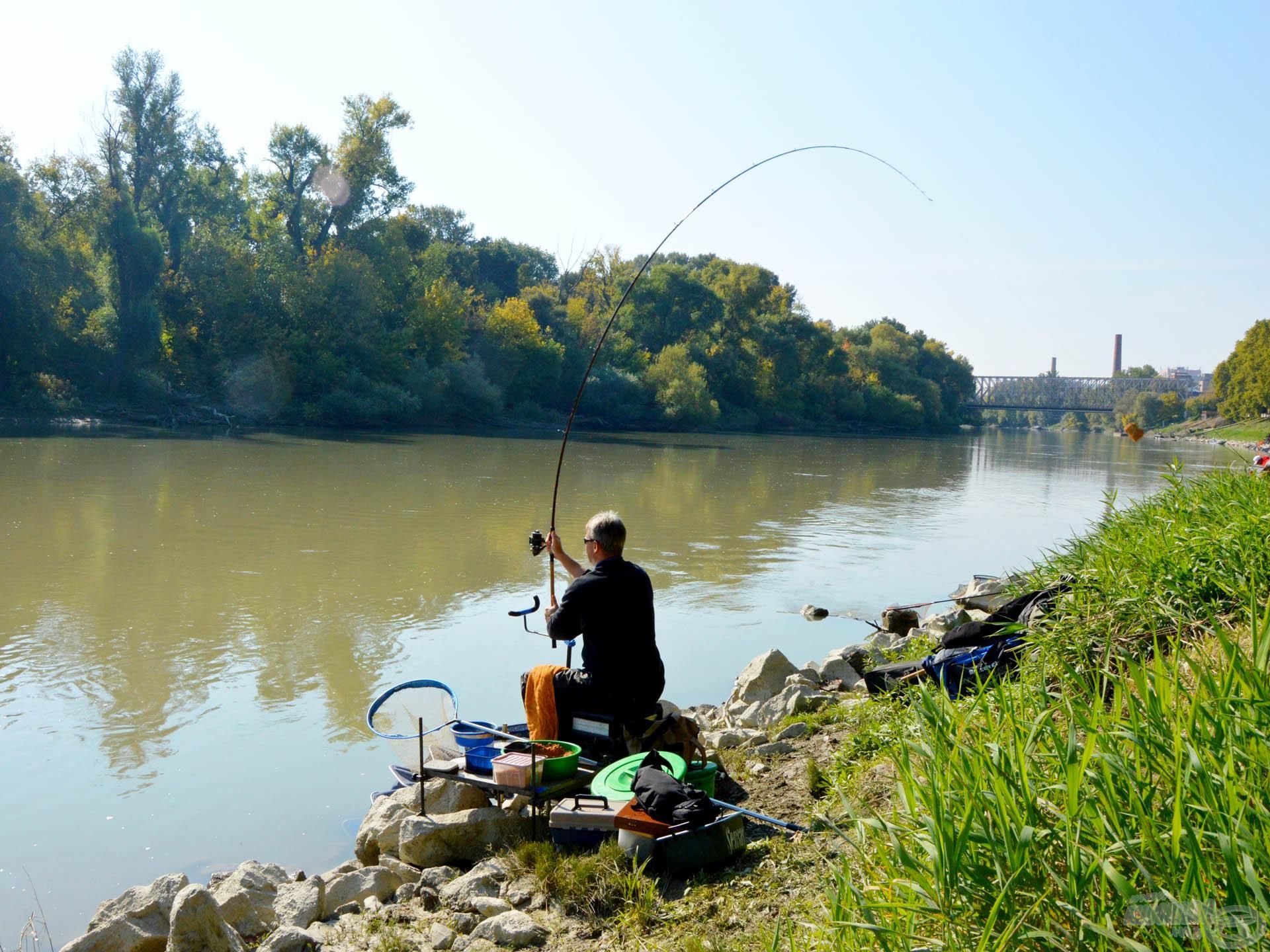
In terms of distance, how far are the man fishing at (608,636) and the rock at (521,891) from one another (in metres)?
0.93

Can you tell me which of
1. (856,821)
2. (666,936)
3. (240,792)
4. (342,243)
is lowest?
(240,792)

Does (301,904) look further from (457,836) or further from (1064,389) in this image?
(1064,389)

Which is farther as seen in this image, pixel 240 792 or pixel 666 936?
pixel 240 792

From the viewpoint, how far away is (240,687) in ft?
22.9

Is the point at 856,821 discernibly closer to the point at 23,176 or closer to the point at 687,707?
the point at 687,707

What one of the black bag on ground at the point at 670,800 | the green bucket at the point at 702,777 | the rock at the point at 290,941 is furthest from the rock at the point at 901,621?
the rock at the point at 290,941

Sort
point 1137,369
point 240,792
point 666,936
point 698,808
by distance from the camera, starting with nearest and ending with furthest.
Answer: point 666,936, point 698,808, point 240,792, point 1137,369

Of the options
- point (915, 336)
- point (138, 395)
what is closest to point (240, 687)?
point (138, 395)

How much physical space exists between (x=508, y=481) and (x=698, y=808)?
62.5 feet

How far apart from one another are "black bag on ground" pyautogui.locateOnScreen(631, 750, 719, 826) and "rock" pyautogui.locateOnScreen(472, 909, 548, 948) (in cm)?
55

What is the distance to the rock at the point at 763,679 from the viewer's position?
654 cm

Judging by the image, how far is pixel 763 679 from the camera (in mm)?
6570

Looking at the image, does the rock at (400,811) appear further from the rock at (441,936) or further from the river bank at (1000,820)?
the rock at (441,936)

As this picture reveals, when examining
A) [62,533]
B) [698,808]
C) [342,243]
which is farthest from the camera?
[342,243]
